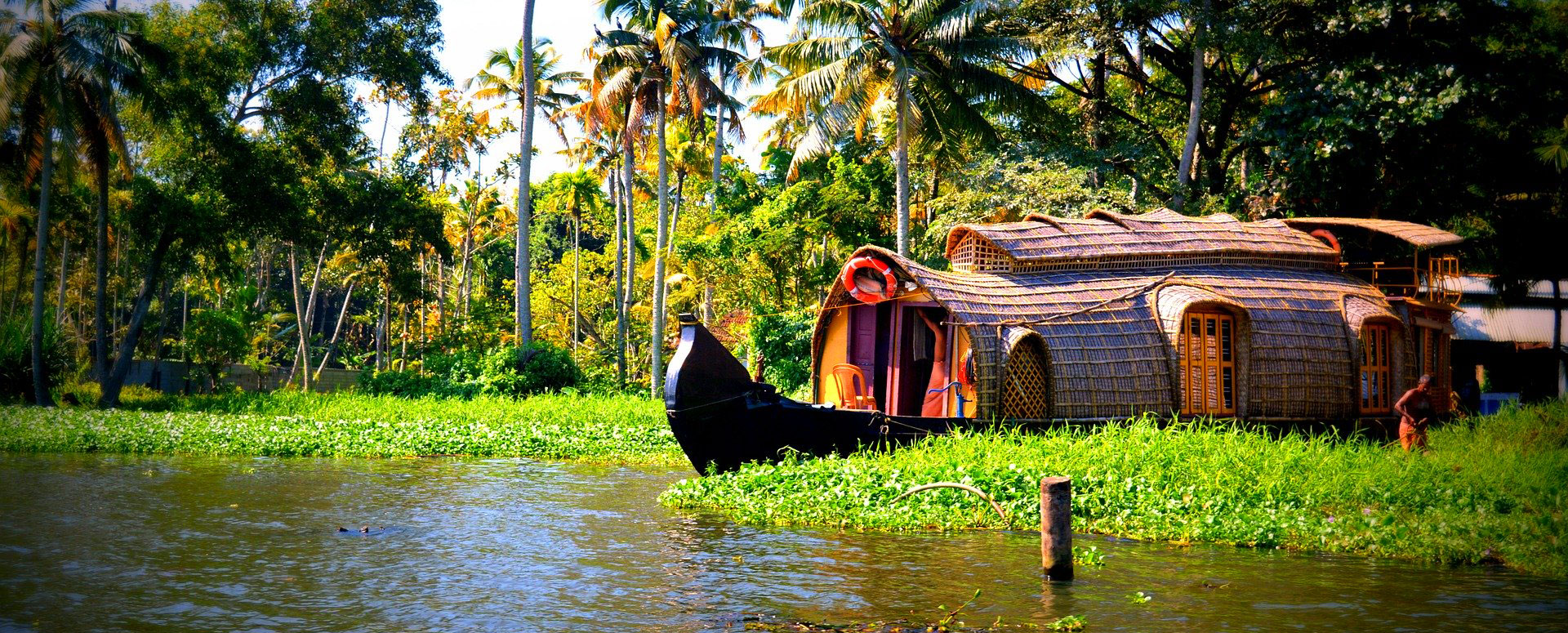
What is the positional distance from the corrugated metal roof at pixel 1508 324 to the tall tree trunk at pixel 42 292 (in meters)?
26.6

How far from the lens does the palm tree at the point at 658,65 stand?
2197 cm

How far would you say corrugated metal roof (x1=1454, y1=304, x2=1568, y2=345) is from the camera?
2192 centimetres

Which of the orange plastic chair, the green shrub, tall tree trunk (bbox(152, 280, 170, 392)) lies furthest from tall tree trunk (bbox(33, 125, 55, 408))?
the orange plastic chair

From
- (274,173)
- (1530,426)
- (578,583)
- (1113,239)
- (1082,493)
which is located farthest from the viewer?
(274,173)

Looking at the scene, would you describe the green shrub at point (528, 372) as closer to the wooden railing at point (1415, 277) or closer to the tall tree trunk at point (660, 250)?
the tall tree trunk at point (660, 250)

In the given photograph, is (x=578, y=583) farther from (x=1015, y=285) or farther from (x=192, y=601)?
(x=1015, y=285)

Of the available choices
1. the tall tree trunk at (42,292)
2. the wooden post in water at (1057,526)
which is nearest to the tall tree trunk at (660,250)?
the tall tree trunk at (42,292)

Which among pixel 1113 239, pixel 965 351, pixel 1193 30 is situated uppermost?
pixel 1193 30

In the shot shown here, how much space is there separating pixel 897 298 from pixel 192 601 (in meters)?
8.03

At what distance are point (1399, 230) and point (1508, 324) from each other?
31.5 feet

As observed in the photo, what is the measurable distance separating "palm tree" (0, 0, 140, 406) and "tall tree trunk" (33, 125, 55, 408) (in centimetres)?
2

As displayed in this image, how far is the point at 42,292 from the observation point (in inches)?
808

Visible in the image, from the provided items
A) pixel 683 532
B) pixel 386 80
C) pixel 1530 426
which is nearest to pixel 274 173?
pixel 386 80

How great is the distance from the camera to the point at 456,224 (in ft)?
110
